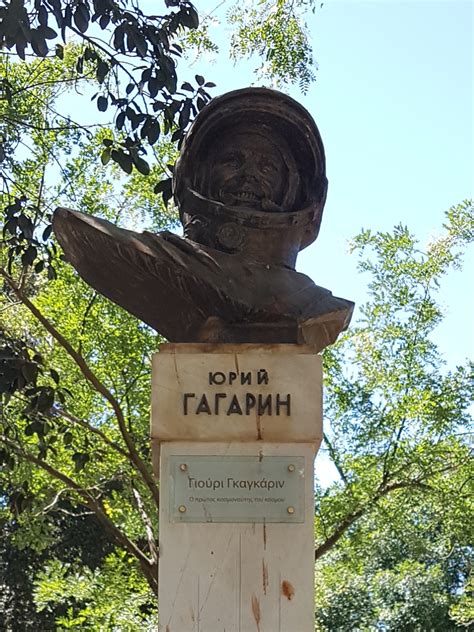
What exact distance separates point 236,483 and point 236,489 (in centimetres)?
2

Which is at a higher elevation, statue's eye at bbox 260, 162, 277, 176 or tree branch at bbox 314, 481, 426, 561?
statue's eye at bbox 260, 162, 277, 176

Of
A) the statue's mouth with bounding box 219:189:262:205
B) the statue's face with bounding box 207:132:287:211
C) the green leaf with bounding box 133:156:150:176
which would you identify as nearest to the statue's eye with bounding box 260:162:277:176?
the statue's face with bounding box 207:132:287:211

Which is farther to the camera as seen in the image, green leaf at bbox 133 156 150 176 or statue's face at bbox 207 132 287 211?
green leaf at bbox 133 156 150 176

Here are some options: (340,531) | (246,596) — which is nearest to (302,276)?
(246,596)

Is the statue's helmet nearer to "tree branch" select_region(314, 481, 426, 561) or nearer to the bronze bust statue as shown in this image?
the bronze bust statue

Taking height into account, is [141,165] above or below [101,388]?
above

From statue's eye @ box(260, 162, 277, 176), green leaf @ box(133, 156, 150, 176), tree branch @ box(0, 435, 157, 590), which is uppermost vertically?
green leaf @ box(133, 156, 150, 176)

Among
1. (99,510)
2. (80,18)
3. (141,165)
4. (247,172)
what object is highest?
(80,18)

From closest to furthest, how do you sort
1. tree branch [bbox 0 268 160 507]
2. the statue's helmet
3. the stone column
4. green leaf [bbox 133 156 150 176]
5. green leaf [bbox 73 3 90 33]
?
1. the stone column
2. the statue's helmet
3. green leaf [bbox 73 3 90 33]
4. green leaf [bbox 133 156 150 176]
5. tree branch [bbox 0 268 160 507]

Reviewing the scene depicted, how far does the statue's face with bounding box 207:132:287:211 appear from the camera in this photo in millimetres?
4016

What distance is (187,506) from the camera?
11.4 ft

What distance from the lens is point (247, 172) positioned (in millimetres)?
4027

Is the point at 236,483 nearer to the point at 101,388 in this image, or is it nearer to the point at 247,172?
the point at 247,172

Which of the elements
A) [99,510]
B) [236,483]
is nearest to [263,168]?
[236,483]
